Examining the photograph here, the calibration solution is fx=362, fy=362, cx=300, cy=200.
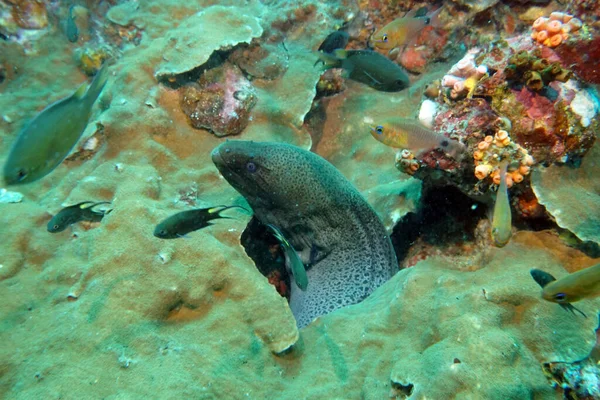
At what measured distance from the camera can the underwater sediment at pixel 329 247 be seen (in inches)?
88.1

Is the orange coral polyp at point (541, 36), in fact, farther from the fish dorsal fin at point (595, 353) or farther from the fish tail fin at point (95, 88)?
the fish tail fin at point (95, 88)

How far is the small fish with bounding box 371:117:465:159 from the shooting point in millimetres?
2787

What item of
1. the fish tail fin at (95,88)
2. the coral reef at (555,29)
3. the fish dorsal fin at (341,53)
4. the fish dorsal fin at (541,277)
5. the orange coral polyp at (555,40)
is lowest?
the fish dorsal fin at (541,277)

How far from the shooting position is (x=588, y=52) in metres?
2.79

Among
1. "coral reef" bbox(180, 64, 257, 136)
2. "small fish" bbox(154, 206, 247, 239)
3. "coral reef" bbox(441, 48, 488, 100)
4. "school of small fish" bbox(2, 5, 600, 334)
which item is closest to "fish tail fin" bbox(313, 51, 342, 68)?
"school of small fish" bbox(2, 5, 600, 334)

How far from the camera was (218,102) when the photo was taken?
4.91 m

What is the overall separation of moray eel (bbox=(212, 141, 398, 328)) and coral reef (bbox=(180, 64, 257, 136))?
161cm

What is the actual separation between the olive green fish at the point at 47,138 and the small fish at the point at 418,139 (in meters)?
2.10

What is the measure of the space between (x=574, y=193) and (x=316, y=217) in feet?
7.01

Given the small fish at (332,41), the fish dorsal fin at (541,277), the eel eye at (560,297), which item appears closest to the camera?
the eel eye at (560,297)

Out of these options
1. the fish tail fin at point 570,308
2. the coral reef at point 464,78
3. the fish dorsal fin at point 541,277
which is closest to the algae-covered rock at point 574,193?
the fish dorsal fin at point 541,277

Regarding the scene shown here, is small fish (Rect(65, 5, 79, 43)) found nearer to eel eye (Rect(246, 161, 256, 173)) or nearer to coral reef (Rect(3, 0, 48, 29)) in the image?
coral reef (Rect(3, 0, 48, 29))

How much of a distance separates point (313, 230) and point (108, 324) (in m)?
2.00

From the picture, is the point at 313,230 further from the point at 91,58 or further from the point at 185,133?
the point at 91,58
